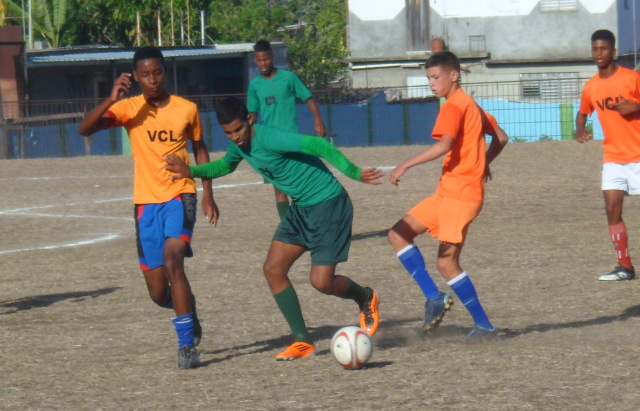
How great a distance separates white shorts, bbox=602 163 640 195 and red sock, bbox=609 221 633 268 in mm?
367

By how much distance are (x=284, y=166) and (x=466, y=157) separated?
3.78 ft

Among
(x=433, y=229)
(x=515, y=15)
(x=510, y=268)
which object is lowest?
(x=510, y=268)

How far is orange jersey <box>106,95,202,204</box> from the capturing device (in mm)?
6988

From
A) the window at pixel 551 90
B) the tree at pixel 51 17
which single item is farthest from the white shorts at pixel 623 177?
the tree at pixel 51 17

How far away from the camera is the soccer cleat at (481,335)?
7.25 metres

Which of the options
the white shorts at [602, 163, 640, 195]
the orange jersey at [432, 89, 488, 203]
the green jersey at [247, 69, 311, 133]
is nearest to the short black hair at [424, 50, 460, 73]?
the orange jersey at [432, 89, 488, 203]

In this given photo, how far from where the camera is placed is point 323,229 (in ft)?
22.5

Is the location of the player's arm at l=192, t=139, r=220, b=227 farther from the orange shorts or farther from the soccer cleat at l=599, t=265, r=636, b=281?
the soccer cleat at l=599, t=265, r=636, b=281

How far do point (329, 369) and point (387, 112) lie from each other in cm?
2365

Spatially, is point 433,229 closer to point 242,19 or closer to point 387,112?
point 387,112

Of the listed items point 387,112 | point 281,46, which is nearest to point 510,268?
point 387,112

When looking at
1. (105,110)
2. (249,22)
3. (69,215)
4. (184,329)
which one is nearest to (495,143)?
(184,329)

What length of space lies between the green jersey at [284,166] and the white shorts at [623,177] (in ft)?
11.4

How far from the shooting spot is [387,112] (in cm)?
3006
